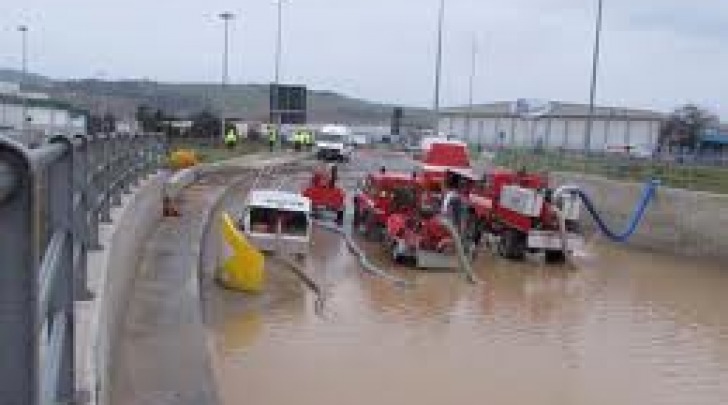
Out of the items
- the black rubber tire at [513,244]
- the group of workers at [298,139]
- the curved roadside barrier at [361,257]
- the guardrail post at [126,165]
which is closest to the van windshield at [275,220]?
the curved roadside barrier at [361,257]

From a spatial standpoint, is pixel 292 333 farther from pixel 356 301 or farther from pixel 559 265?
pixel 559 265

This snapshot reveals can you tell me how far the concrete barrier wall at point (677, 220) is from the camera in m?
33.8

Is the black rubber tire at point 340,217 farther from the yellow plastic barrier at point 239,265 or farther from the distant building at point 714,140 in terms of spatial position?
the distant building at point 714,140

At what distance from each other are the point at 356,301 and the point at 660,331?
571cm

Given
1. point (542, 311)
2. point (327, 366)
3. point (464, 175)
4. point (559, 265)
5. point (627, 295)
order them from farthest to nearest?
1. point (464, 175)
2. point (559, 265)
3. point (627, 295)
4. point (542, 311)
5. point (327, 366)

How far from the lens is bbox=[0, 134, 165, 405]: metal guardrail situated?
208cm

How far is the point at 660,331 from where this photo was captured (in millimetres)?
20625

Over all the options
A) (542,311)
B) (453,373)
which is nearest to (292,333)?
(453,373)

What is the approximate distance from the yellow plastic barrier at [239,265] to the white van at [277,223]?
3.17 m

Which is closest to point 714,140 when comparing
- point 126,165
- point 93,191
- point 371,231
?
point 371,231

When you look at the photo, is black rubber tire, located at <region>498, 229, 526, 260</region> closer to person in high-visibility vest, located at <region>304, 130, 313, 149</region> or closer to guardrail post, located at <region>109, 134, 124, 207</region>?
guardrail post, located at <region>109, 134, 124, 207</region>

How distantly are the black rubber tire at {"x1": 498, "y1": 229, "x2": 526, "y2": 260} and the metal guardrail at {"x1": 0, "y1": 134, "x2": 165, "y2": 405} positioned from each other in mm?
23228

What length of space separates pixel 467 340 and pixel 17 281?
1628 cm

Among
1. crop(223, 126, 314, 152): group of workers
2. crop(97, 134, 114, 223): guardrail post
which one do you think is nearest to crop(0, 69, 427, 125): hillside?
crop(223, 126, 314, 152): group of workers
